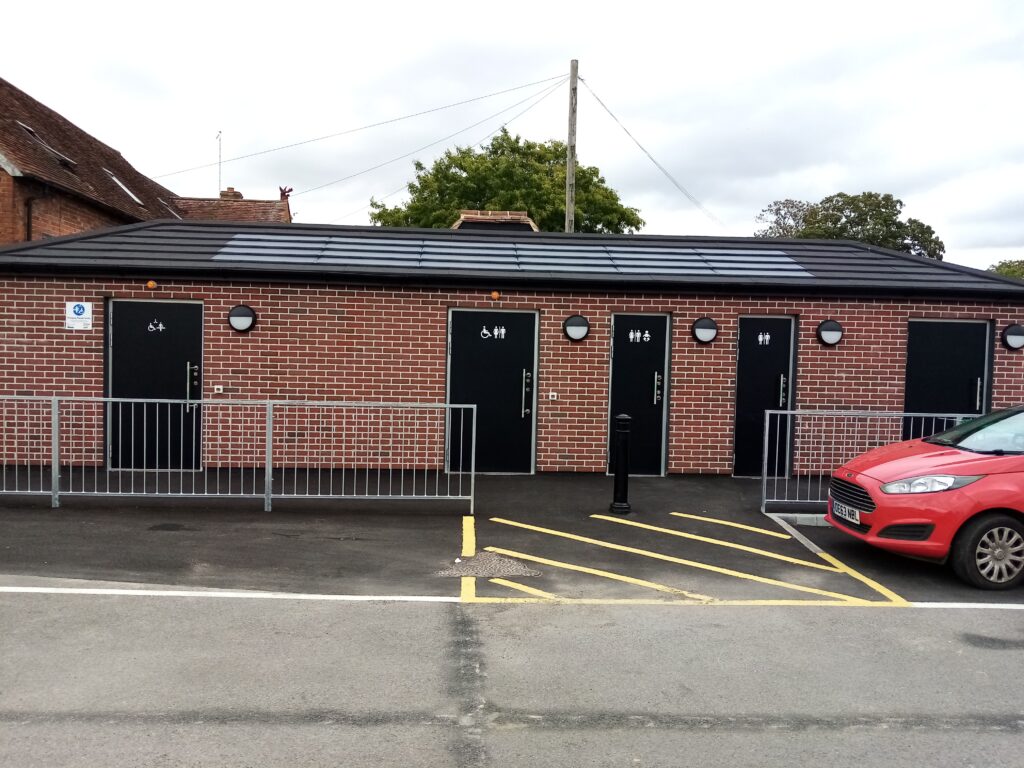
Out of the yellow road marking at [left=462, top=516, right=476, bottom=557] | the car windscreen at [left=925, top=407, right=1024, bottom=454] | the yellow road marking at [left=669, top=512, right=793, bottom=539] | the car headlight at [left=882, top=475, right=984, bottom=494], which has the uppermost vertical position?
the car windscreen at [left=925, top=407, right=1024, bottom=454]

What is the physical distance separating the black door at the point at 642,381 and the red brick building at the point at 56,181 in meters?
13.8

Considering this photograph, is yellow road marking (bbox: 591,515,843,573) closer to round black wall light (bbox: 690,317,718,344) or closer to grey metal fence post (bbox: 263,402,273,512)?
grey metal fence post (bbox: 263,402,273,512)

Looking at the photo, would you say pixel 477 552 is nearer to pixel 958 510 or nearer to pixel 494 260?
pixel 958 510

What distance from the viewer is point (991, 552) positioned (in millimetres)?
6355

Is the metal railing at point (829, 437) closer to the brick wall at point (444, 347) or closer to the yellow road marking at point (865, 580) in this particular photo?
the brick wall at point (444, 347)

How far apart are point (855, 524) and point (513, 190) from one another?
105ft

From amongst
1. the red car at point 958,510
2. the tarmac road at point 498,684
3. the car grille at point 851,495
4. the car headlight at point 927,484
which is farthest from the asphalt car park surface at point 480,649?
the car headlight at point 927,484

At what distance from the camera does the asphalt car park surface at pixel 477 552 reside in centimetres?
621

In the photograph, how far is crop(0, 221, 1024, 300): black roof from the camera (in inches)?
422

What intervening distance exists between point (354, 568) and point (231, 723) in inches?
107

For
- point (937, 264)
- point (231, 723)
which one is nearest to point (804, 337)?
point (937, 264)

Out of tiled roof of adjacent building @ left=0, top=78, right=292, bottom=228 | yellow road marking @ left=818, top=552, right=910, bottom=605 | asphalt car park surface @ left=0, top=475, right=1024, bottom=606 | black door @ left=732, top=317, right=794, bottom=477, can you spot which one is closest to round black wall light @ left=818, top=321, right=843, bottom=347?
black door @ left=732, top=317, right=794, bottom=477

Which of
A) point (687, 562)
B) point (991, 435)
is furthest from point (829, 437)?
point (687, 562)

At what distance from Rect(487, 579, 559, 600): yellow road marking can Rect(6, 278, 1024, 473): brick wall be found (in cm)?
478
